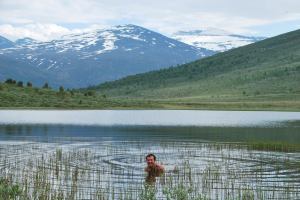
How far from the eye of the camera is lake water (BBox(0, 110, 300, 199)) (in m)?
32.1

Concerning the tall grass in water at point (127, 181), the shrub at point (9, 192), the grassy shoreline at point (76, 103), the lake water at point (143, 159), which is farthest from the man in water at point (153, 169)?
the grassy shoreline at point (76, 103)

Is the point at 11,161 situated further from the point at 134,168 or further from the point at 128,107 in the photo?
the point at 128,107

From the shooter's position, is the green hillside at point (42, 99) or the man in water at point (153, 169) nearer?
the man in water at point (153, 169)

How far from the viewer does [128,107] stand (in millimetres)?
140625

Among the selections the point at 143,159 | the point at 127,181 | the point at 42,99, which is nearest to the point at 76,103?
the point at 42,99

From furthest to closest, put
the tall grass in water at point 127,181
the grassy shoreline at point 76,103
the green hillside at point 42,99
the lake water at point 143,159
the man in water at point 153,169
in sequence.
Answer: the grassy shoreline at point 76,103
the green hillside at point 42,99
the man in water at point 153,169
the lake water at point 143,159
the tall grass in water at point 127,181

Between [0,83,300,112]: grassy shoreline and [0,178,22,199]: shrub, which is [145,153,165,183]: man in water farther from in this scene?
[0,83,300,112]: grassy shoreline

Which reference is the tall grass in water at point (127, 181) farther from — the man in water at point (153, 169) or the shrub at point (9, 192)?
the man in water at point (153, 169)

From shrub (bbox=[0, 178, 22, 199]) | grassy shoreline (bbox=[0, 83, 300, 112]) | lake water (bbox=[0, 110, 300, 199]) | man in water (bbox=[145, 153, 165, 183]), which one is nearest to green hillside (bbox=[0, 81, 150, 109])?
grassy shoreline (bbox=[0, 83, 300, 112])

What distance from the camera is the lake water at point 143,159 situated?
32.1m

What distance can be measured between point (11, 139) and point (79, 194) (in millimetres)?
33677

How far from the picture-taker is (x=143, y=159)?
158 ft

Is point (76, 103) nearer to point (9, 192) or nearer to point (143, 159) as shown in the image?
point (143, 159)

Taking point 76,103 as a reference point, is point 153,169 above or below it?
below
